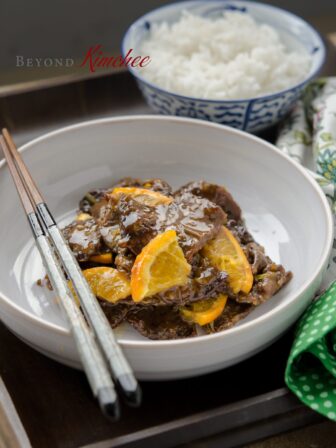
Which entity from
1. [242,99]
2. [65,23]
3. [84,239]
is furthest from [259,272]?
[65,23]

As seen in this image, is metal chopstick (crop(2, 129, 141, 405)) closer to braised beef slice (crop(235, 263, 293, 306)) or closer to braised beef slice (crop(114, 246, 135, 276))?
braised beef slice (crop(114, 246, 135, 276))

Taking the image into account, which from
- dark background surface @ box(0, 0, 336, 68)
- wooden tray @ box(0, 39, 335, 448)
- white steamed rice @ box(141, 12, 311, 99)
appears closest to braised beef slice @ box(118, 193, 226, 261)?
wooden tray @ box(0, 39, 335, 448)

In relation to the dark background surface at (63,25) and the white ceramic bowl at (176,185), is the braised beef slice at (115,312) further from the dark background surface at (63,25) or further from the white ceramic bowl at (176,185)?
the dark background surface at (63,25)

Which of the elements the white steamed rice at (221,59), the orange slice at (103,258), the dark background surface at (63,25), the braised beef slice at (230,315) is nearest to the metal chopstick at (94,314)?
the orange slice at (103,258)

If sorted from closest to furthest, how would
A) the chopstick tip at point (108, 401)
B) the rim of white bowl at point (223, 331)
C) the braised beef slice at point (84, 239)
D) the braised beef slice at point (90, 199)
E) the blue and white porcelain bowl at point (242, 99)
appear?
the chopstick tip at point (108, 401)
the rim of white bowl at point (223, 331)
the braised beef slice at point (84, 239)
the braised beef slice at point (90, 199)
the blue and white porcelain bowl at point (242, 99)

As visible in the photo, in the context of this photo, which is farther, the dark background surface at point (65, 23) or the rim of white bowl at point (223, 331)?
the dark background surface at point (65, 23)

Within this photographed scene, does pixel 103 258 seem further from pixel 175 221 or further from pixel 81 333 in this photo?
pixel 81 333

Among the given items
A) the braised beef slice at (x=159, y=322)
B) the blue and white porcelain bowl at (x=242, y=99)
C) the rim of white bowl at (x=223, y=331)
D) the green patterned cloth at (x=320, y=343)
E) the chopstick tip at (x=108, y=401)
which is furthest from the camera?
the blue and white porcelain bowl at (x=242, y=99)
